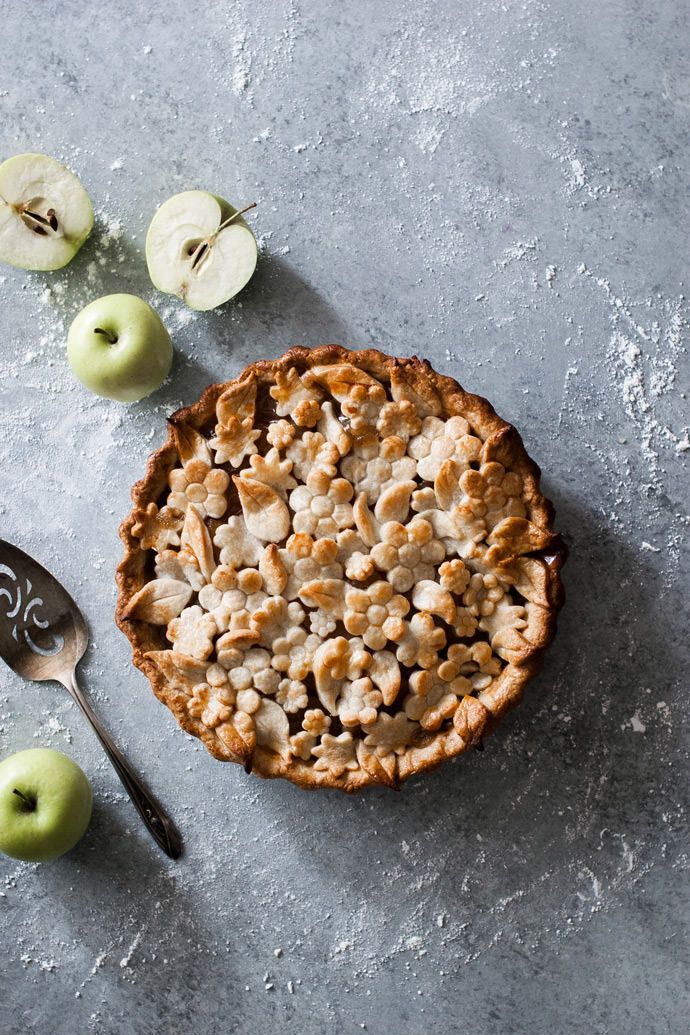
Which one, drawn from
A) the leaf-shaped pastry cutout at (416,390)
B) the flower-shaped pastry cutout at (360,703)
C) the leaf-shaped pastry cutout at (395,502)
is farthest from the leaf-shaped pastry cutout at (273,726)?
the leaf-shaped pastry cutout at (416,390)

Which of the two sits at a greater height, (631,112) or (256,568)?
(631,112)

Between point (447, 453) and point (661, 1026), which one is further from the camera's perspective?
point (661, 1026)

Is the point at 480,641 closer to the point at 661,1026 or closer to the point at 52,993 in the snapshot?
the point at 661,1026

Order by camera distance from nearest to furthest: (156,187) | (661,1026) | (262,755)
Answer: (262,755) < (661,1026) < (156,187)

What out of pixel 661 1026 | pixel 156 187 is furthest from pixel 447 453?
pixel 661 1026

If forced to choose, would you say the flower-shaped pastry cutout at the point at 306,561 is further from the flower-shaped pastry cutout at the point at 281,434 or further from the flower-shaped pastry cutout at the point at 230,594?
the flower-shaped pastry cutout at the point at 281,434

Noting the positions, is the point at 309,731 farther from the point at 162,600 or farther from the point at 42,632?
the point at 42,632
